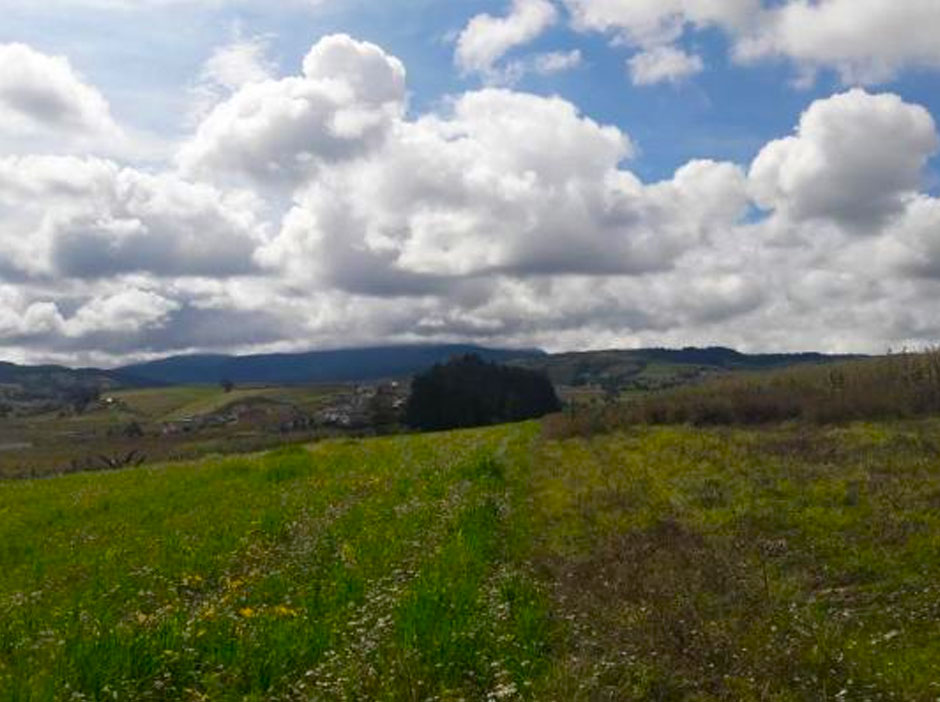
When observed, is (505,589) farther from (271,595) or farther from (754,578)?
(754,578)

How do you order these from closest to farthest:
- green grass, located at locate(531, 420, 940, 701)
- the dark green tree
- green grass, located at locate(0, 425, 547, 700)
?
green grass, located at locate(531, 420, 940, 701) < green grass, located at locate(0, 425, 547, 700) < the dark green tree

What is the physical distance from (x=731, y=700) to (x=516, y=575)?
7033mm

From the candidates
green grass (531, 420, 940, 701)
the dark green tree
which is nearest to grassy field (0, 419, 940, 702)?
green grass (531, 420, 940, 701)

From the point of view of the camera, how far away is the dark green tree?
117938 millimetres

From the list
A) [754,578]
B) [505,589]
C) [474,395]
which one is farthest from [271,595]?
[474,395]

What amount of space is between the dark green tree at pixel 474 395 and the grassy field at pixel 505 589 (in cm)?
8518

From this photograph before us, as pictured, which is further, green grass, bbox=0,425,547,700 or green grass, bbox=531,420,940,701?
green grass, bbox=0,425,547,700

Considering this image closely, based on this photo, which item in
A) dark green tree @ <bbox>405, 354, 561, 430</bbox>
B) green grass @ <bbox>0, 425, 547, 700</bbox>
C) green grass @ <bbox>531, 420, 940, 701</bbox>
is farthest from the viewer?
dark green tree @ <bbox>405, 354, 561, 430</bbox>

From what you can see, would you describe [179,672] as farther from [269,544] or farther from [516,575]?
[269,544]

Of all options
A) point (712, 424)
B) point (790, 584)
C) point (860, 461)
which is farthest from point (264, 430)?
point (790, 584)

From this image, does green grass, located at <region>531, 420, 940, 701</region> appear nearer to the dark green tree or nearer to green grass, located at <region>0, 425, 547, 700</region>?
green grass, located at <region>0, 425, 547, 700</region>

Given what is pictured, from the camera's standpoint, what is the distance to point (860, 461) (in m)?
28.0

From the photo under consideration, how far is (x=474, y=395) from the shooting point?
121062mm

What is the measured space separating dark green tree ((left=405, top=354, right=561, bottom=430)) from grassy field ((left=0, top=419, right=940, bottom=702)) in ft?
279
